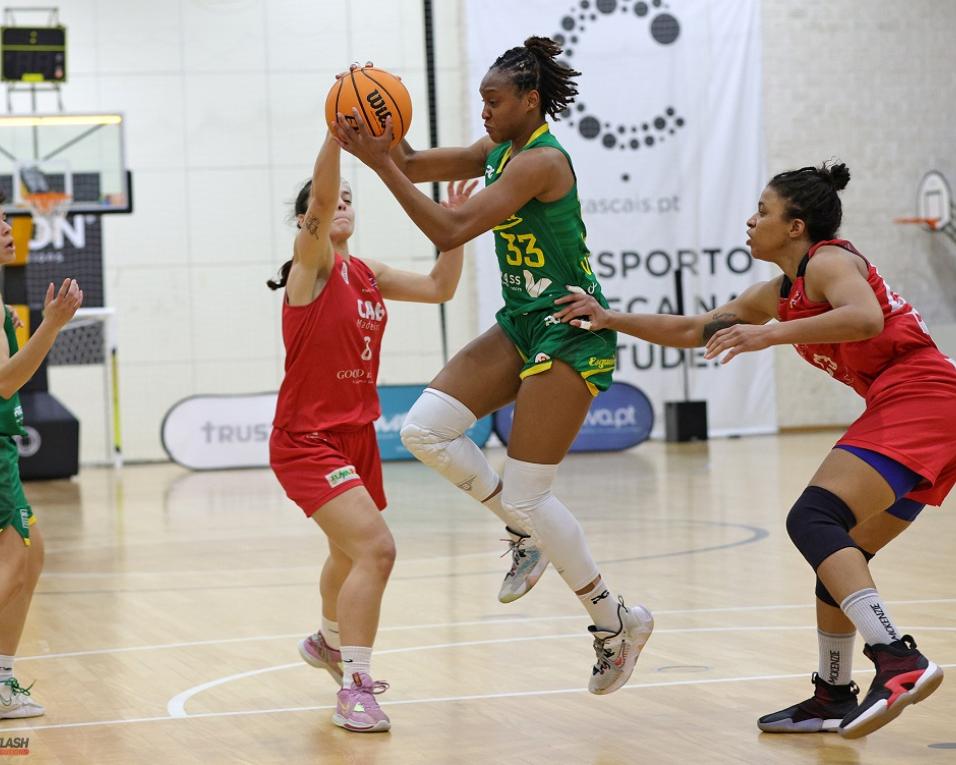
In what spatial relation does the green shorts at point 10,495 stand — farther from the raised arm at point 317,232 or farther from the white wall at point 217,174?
the white wall at point 217,174

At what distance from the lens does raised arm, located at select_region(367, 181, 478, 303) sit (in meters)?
4.91

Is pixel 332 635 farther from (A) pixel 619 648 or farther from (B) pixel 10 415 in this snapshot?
(B) pixel 10 415

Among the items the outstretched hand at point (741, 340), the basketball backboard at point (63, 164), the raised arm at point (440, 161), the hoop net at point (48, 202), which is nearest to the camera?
the outstretched hand at point (741, 340)

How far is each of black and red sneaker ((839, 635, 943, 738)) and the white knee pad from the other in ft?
4.96

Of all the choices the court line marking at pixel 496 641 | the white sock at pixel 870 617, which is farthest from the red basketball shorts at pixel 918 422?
the court line marking at pixel 496 641

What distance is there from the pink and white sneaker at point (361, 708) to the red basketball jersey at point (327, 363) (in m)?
0.83

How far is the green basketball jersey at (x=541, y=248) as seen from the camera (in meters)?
4.24

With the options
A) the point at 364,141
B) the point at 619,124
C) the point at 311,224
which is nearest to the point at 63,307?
the point at 311,224

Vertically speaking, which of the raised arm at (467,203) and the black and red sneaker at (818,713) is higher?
the raised arm at (467,203)

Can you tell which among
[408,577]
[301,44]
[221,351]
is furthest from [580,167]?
[408,577]

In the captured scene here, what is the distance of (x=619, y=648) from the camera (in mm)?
4348

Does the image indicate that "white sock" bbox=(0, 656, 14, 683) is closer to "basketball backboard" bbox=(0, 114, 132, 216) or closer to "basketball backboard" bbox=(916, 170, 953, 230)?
"basketball backboard" bbox=(0, 114, 132, 216)

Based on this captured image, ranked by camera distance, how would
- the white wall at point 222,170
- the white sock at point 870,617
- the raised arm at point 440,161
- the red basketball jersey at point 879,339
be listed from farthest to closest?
the white wall at point 222,170, the raised arm at point 440,161, the red basketball jersey at point 879,339, the white sock at point 870,617

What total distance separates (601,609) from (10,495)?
187cm
